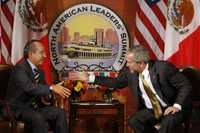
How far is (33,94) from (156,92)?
1.39 metres

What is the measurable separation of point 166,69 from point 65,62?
1938 millimetres

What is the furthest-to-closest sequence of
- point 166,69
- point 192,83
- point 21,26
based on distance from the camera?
point 21,26
point 192,83
point 166,69

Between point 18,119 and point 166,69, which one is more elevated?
point 166,69

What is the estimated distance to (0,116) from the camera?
5.93m

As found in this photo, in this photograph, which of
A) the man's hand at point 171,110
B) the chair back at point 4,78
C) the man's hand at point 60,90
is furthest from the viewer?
the chair back at point 4,78

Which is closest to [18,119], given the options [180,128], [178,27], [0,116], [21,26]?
[0,116]

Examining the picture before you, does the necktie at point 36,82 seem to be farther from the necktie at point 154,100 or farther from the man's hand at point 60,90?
the necktie at point 154,100

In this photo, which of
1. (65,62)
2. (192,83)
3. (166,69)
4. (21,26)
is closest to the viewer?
(166,69)

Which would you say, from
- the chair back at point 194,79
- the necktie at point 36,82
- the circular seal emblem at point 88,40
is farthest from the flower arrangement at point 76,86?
the chair back at point 194,79

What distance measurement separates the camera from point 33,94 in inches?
228

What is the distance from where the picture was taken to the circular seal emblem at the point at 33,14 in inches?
263

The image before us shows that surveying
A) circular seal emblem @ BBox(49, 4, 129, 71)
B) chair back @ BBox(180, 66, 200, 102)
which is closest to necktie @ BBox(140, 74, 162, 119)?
chair back @ BBox(180, 66, 200, 102)

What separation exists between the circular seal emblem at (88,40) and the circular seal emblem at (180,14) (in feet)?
2.48

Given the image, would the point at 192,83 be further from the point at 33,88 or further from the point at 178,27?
the point at 33,88
